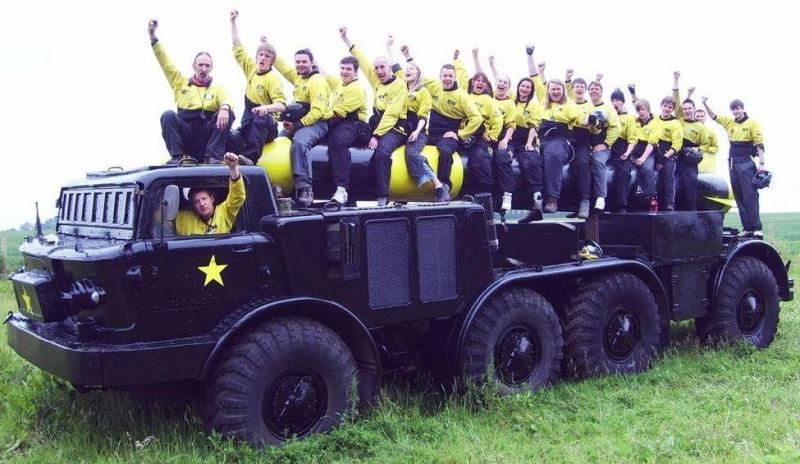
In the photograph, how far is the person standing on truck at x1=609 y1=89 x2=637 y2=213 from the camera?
9.09 meters

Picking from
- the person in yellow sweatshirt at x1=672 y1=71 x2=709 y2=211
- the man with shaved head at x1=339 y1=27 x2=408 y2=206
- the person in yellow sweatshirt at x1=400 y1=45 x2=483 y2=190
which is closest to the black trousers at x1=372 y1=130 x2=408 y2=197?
the man with shaved head at x1=339 y1=27 x2=408 y2=206

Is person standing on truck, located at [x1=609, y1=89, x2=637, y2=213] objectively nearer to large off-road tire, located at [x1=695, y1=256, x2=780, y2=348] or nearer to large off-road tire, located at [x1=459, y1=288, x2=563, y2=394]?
large off-road tire, located at [x1=695, y1=256, x2=780, y2=348]

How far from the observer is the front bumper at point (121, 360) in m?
4.98

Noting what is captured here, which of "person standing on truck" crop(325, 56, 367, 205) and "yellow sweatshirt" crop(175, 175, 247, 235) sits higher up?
"person standing on truck" crop(325, 56, 367, 205)

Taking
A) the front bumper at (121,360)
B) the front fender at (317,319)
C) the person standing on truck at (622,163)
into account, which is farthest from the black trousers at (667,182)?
the front bumper at (121,360)

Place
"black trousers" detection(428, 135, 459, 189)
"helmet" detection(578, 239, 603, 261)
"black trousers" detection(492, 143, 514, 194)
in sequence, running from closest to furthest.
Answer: "black trousers" detection(428, 135, 459, 189)
"helmet" detection(578, 239, 603, 261)
"black trousers" detection(492, 143, 514, 194)

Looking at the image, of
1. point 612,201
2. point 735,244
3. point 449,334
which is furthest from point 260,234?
point 735,244

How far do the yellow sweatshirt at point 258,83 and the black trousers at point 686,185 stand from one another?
204 inches

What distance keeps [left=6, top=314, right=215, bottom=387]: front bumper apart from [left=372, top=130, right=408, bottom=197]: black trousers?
2438 millimetres

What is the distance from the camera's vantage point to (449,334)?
6.58m

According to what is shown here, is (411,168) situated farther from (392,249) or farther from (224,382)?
(224,382)

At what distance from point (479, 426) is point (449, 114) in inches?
131

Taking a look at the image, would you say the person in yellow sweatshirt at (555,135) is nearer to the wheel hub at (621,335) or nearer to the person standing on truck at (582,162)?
the person standing on truck at (582,162)

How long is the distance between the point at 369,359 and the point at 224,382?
3.78 feet
